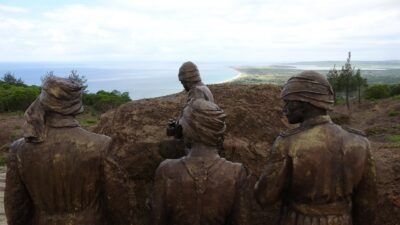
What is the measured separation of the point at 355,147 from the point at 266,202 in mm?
706

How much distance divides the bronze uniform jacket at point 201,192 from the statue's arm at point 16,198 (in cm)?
101

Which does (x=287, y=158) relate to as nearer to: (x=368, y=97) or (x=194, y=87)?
(x=194, y=87)

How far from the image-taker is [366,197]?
321cm

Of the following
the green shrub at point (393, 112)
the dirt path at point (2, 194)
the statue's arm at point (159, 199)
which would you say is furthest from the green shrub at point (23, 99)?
the statue's arm at point (159, 199)

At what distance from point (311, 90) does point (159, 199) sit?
1.26 meters

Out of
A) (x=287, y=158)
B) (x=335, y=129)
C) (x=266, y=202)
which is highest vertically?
(x=335, y=129)

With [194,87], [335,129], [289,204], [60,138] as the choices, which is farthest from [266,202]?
[194,87]

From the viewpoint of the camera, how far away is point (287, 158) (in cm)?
301

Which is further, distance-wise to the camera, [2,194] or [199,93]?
[2,194]

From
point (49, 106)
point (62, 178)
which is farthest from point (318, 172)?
point (49, 106)

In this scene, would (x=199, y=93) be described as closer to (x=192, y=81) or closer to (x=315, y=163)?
(x=192, y=81)

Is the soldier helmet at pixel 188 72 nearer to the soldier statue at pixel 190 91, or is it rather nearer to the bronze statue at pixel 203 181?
the soldier statue at pixel 190 91

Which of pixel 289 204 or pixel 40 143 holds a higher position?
pixel 40 143

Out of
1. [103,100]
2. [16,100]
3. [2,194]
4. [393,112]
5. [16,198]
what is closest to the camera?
[16,198]
